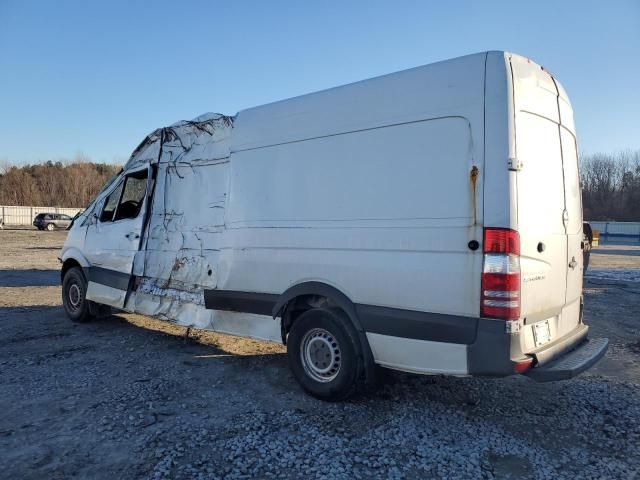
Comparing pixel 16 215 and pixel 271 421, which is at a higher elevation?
pixel 16 215

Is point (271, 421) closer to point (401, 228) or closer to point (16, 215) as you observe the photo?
point (401, 228)

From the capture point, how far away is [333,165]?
4188 mm

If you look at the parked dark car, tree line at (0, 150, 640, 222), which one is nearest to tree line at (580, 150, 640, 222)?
tree line at (0, 150, 640, 222)

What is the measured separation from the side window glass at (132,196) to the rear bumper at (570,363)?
516 centimetres

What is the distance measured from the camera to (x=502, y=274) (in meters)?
3.21

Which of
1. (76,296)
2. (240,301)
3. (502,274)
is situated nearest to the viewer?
(502,274)

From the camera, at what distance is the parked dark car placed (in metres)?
40.3

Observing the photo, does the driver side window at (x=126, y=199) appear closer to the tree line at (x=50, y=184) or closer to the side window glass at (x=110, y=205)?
the side window glass at (x=110, y=205)

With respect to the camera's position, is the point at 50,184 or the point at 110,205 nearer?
the point at 110,205

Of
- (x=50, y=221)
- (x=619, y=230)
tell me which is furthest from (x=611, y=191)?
(x=50, y=221)

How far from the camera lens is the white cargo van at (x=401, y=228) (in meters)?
3.31

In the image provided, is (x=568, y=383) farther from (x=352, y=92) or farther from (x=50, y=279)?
(x=50, y=279)

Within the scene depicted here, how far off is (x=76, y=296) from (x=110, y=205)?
167 centimetres

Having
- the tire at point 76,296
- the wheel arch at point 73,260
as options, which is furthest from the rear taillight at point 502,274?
the tire at point 76,296
